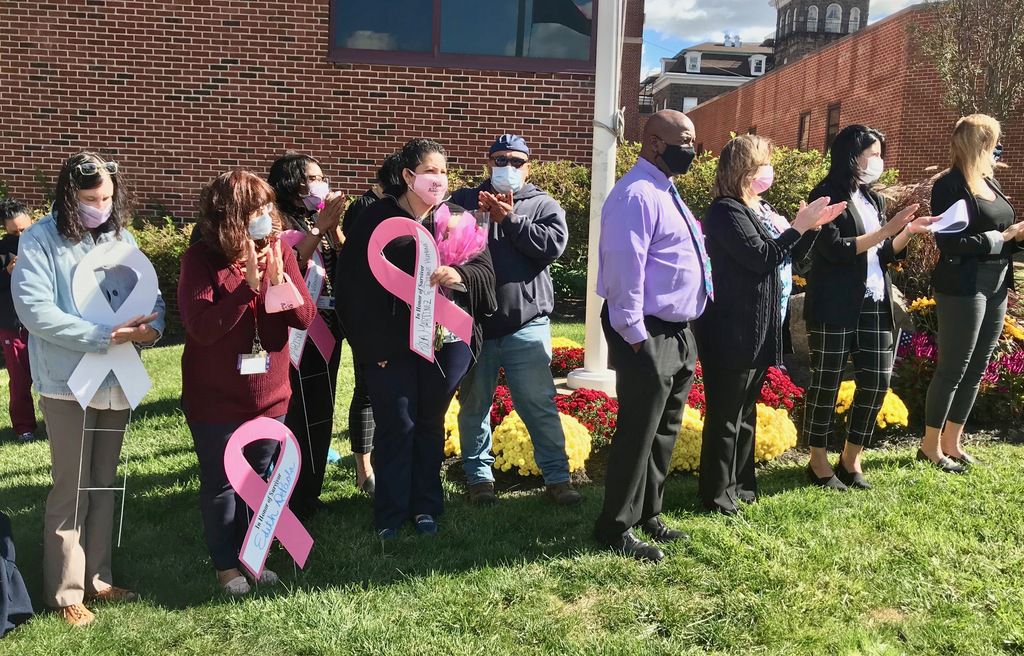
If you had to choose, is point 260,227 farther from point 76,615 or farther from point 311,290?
point 76,615

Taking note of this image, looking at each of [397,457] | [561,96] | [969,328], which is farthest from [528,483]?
[561,96]

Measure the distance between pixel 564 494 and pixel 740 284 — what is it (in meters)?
1.47

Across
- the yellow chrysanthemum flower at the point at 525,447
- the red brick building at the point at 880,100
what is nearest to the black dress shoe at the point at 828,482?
the yellow chrysanthemum flower at the point at 525,447

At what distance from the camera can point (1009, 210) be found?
15.9 ft

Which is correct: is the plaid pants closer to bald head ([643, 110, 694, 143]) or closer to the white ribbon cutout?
bald head ([643, 110, 694, 143])

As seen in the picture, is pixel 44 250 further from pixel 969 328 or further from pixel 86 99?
pixel 86 99

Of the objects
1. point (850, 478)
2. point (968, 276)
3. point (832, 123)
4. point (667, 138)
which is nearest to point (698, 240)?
point (667, 138)

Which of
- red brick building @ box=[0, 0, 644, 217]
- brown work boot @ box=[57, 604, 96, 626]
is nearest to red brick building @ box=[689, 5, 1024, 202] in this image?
red brick building @ box=[0, 0, 644, 217]

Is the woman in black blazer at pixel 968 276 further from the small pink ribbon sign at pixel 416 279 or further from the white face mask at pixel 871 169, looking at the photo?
the small pink ribbon sign at pixel 416 279

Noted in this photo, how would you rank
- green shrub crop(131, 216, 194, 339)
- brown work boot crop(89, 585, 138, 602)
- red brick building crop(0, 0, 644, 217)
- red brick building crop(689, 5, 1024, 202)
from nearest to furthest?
brown work boot crop(89, 585, 138, 602)
green shrub crop(131, 216, 194, 339)
red brick building crop(0, 0, 644, 217)
red brick building crop(689, 5, 1024, 202)

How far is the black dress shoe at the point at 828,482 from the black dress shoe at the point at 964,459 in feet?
2.94

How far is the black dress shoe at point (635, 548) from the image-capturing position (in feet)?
12.1

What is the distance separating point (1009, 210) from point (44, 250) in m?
5.04

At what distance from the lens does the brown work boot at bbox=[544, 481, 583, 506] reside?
14.5 feet
